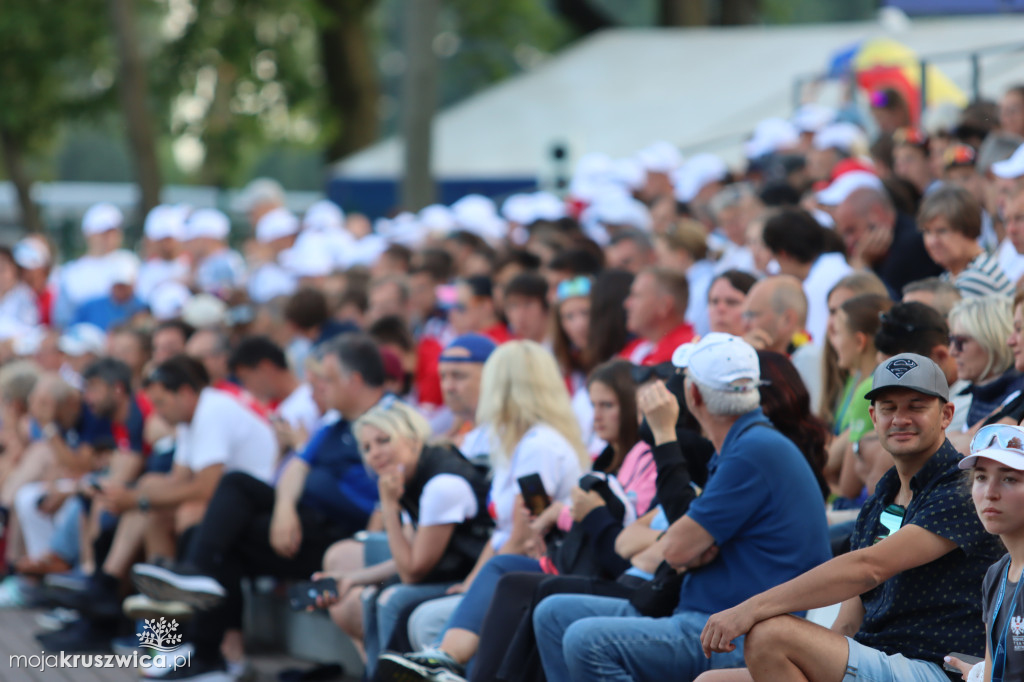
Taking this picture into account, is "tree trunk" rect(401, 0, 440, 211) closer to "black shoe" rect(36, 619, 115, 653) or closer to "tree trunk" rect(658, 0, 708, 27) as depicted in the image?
"black shoe" rect(36, 619, 115, 653)

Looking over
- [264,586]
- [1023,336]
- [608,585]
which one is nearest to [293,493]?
[264,586]

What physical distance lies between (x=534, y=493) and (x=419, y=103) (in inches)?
463

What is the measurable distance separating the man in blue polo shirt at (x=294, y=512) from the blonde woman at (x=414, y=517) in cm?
83

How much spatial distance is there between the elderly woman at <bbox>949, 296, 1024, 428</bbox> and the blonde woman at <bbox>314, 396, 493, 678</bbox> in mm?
2140

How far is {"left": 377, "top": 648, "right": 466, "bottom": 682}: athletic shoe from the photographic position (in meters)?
4.67

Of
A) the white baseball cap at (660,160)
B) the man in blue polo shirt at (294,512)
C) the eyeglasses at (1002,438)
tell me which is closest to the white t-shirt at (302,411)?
the man in blue polo shirt at (294,512)

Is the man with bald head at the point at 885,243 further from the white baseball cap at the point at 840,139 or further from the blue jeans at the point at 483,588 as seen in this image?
the white baseball cap at the point at 840,139

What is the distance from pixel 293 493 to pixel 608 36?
55.3 feet

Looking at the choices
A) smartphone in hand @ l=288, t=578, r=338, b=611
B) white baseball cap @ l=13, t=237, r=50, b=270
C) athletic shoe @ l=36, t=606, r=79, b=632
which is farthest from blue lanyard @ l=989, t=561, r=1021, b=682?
white baseball cap @ l=13, t=237, r=50, b=270

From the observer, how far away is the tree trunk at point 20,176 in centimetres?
2145

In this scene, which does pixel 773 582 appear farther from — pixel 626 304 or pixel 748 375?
pixel 626 304

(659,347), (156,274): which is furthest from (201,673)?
(156,274)

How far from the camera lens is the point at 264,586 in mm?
7211

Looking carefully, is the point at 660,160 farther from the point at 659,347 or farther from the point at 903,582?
the point at 903,582
